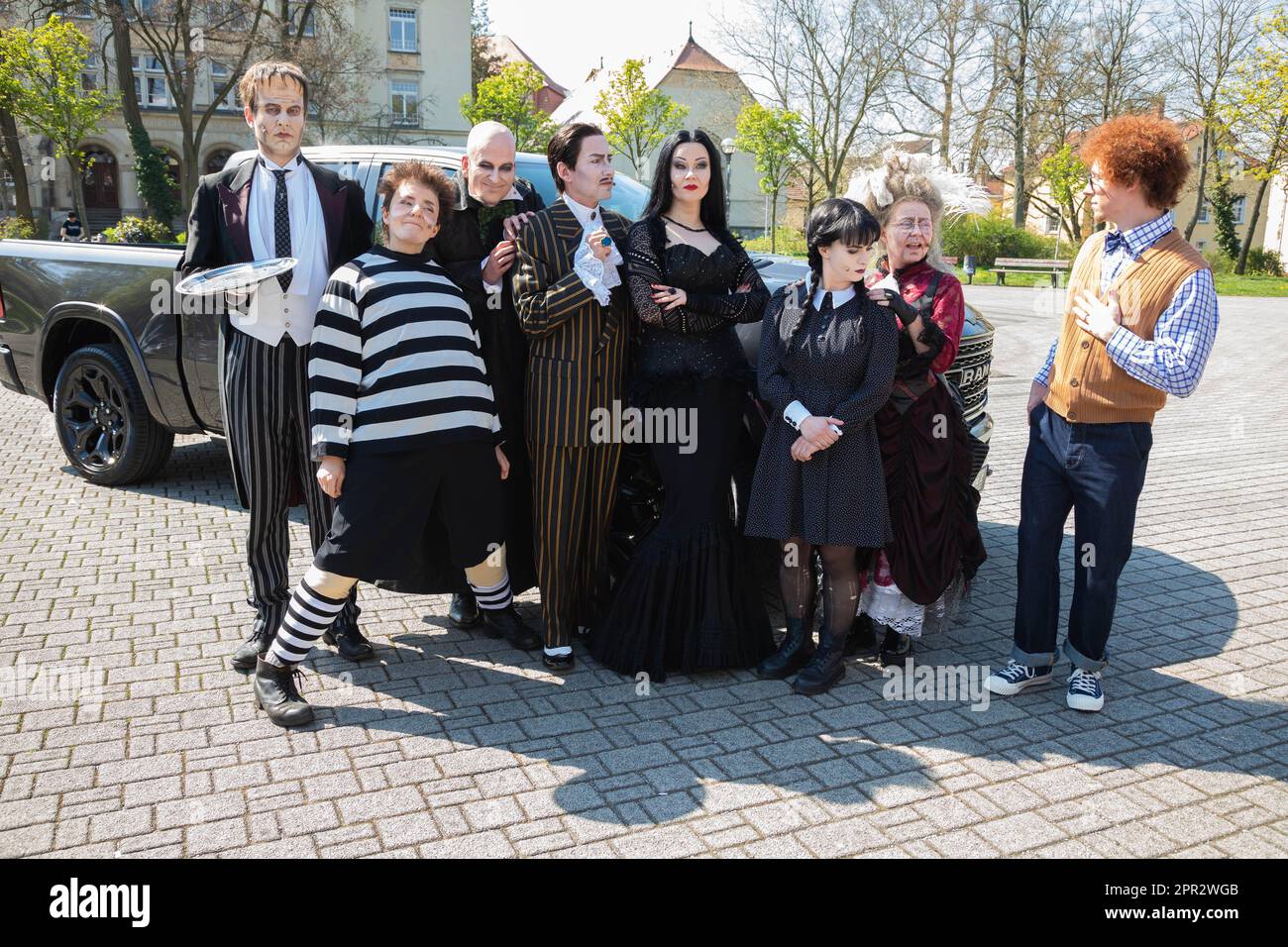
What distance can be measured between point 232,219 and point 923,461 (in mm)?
2954

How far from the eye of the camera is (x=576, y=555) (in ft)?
14.7

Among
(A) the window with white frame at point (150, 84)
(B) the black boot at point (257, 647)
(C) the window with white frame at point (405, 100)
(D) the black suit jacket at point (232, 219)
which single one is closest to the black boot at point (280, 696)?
(B) the black boot at point (257, 647)

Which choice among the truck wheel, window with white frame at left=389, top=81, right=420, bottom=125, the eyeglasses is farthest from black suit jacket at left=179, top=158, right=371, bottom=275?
window with white frame at left=389, top=81, right=420, bottom=125

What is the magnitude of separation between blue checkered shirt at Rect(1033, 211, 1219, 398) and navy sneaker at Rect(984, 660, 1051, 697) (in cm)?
129

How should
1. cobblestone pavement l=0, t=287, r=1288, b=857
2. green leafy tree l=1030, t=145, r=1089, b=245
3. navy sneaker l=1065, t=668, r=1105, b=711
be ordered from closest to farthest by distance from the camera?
cobblestone pavement l=0, t=287, r=1288, b=857
navy sneaker l=1065, t=668, r=1105, b=711
green leafy tree l=1030, t=145, r=1089, b=245

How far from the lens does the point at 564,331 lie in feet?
13.8

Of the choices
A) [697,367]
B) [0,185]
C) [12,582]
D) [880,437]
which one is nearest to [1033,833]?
[880,437]

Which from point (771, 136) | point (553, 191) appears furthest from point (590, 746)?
point (771, 136)

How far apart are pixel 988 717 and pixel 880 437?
119 cm

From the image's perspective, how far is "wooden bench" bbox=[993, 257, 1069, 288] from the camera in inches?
1094

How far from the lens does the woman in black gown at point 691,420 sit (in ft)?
13.6

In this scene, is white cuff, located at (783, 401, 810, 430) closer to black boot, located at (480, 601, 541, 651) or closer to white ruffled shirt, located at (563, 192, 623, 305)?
white ruffled shirt, located at (563, 192, 623, 305)

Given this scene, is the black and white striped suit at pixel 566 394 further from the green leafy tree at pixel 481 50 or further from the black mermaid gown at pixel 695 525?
the green leafy tree at pixel 481 50

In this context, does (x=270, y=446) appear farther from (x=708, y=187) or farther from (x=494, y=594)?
(x=708, y=187)
